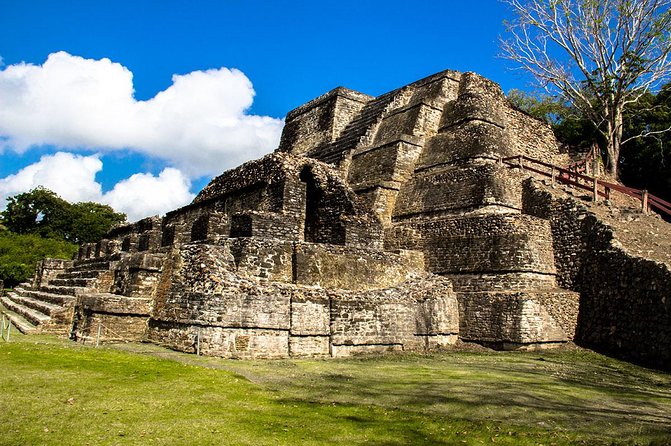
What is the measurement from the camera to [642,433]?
695 cm

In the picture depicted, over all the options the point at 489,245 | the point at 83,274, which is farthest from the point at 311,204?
the point at 83,274

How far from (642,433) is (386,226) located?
13.2 m

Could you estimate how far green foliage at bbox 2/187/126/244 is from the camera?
59344mm

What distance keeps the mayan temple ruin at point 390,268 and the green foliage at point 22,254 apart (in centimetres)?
1759

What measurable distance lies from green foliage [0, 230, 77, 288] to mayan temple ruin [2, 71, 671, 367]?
17.6 meters

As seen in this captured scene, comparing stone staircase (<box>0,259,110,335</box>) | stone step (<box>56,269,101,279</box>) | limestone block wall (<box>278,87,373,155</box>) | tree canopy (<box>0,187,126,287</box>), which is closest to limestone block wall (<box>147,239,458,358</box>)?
stone staircase (<box>0,259,110,335</box>)

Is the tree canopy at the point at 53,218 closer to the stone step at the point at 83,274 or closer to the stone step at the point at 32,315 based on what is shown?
the stone step at the point at 83,274

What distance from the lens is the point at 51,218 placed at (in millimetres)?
60906

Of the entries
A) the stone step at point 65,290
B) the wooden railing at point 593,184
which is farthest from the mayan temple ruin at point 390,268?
the wooden railing at point 593,184

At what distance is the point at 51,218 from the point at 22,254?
2080 centimetres

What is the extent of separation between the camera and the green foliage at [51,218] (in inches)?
2336

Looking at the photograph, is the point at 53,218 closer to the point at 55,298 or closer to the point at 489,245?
the point at 55,298

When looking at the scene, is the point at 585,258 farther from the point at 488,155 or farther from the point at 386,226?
the point at 386,226

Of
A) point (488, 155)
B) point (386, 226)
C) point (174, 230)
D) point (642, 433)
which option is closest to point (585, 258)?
point (488, 155)
